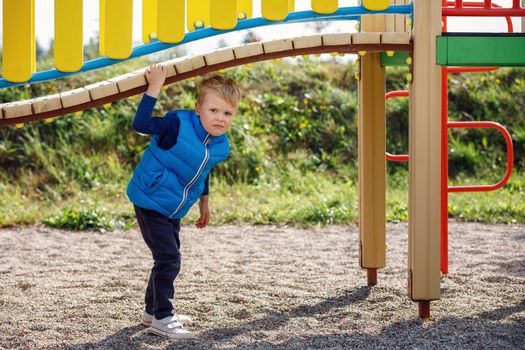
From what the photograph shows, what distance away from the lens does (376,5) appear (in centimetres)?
346

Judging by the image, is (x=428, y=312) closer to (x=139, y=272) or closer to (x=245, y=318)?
(x=245, y=318)

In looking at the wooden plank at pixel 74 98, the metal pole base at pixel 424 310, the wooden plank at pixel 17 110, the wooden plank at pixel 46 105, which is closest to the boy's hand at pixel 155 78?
the wooden plank at pixel 74 98

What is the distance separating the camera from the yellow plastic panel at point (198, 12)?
4125 millimetres

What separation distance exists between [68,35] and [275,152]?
5.56 m

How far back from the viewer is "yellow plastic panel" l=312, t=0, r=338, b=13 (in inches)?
134

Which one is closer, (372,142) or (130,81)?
(130,81)

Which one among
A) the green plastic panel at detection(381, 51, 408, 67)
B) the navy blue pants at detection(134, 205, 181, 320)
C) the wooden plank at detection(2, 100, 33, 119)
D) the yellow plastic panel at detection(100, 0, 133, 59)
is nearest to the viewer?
the wooden plank at detection(2, 100, 33, 119)

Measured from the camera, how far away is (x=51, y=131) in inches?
333

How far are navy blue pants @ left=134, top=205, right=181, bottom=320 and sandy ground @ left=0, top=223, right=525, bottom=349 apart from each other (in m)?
0.14

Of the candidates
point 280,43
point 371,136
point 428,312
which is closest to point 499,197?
point 371,136

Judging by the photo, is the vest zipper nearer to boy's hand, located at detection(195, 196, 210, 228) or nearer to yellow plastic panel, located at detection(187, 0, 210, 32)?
boy's hand, located at detection(195, 196, 210, 228)

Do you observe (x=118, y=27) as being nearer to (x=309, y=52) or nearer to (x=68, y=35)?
(x=68, y=35)

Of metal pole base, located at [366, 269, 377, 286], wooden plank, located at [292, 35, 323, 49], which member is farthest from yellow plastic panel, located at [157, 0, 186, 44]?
metal pole base, located at [366, 269, 377, 286]

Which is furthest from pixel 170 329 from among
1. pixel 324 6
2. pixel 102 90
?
pixel 324 6
